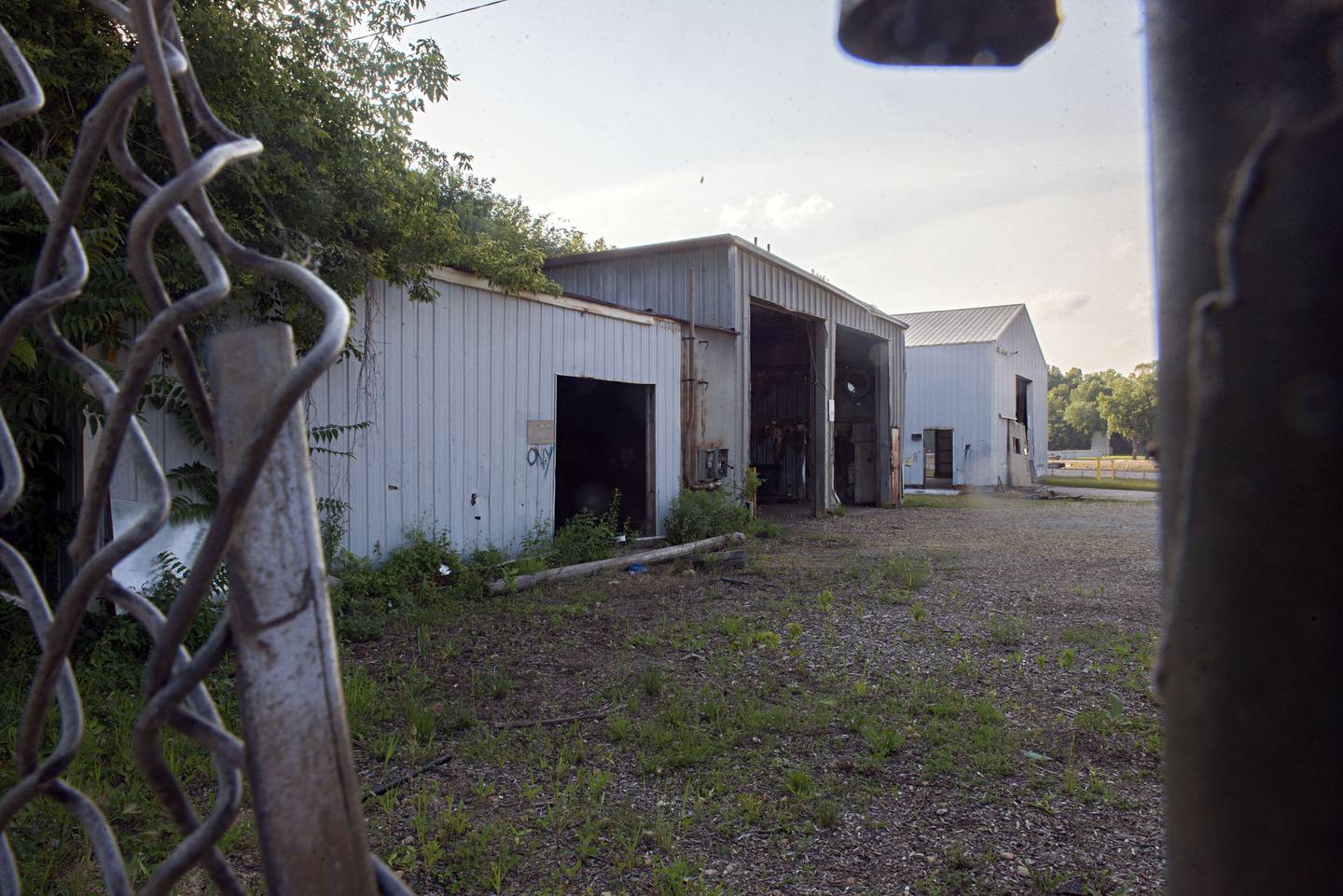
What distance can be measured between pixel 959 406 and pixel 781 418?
8519mm

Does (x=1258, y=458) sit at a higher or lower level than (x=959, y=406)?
lower

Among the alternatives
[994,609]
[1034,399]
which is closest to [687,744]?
[994,609]

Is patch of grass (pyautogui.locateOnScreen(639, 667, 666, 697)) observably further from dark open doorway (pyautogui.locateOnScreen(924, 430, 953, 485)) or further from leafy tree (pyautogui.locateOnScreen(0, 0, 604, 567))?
dark open doorway (pyautogui.locateOnScreen(924, 430, 953, 485))

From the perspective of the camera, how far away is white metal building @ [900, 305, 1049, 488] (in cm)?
2644

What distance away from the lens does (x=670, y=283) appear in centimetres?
1362

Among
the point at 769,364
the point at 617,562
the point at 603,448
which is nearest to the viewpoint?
the point at 617,562

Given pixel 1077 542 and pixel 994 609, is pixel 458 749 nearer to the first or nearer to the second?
pixel 994 609

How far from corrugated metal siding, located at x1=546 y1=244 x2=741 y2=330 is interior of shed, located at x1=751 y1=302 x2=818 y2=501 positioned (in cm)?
690

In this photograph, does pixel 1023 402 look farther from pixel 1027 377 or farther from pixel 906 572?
pixel 906 572

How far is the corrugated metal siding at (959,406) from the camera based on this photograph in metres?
26.4

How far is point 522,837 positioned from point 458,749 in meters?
1.00

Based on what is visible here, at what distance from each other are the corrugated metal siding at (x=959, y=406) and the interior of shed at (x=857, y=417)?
7057 millimetres

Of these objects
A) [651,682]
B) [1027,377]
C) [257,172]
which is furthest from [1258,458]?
[1027,377]

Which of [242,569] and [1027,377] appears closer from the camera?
[242,569]
